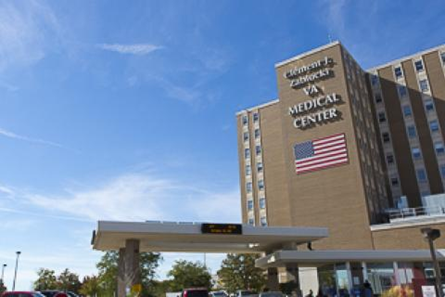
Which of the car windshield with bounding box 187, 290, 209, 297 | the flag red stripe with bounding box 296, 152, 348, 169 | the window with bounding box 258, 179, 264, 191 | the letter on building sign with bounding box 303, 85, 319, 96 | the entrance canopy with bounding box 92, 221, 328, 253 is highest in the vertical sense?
the letter on building sign with bounding box 303, 85, 319, 96

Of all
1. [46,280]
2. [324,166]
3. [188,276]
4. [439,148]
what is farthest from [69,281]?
[439,148]

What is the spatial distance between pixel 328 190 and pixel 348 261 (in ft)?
59.8

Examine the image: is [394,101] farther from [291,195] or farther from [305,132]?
[291,195]

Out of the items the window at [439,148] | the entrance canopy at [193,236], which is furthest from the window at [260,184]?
the entrance canopy at [193,236]

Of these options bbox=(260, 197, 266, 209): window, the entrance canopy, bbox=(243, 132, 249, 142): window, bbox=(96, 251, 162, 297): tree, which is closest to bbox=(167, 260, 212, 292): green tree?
bbox=(96, 251, 162, 297): tree

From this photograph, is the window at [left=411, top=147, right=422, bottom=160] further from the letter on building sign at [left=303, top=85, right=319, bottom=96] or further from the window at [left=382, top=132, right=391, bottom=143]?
the letter on building sign at [left=303, top=85, right=319, bottom=96]

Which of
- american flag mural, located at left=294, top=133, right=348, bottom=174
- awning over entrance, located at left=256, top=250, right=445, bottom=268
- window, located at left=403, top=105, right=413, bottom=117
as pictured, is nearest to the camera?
awning over entrance, located at left=256, top=250, right=445, bottom=268

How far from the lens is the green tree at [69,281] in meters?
91.4

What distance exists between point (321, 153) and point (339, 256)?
22334mm

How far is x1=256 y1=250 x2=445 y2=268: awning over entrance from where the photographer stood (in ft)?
112

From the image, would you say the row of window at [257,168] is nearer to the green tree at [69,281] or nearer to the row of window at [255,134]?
the row of window at [255,134]

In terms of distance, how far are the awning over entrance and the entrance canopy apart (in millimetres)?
1757

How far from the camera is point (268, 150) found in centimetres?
7156

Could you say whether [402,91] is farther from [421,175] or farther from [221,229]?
[221,229]
